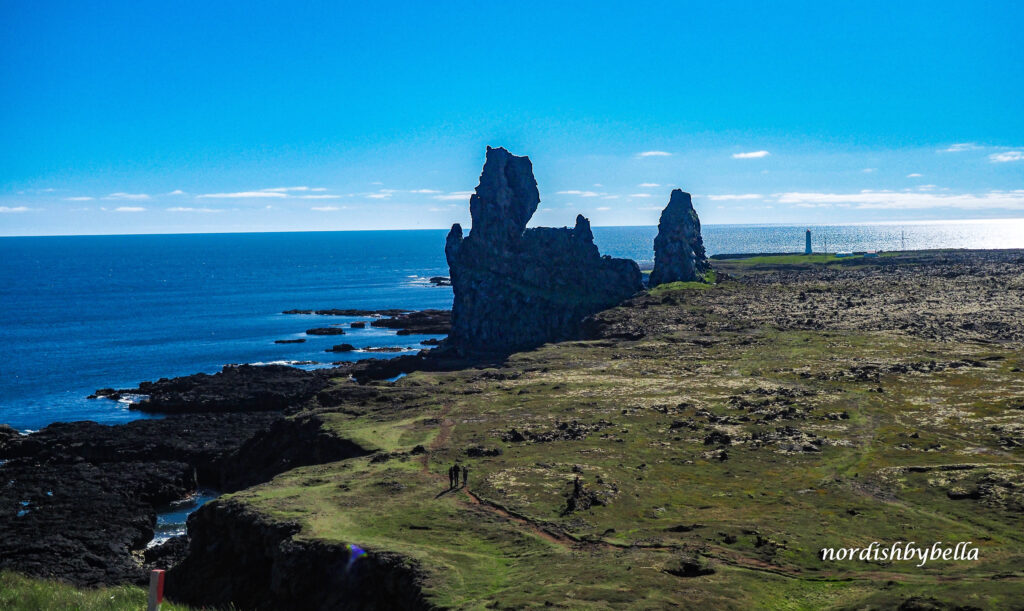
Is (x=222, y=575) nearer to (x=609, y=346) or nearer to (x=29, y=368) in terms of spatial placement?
(x=609, y=346)

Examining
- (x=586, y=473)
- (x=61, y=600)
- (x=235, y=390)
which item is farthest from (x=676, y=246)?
(x=61, y=600)

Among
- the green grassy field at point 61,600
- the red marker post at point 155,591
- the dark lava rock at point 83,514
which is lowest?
the dark lava rock at point 83,514

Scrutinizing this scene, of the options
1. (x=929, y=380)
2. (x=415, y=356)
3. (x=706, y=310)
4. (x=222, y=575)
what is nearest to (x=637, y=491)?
(x=222, y=575)

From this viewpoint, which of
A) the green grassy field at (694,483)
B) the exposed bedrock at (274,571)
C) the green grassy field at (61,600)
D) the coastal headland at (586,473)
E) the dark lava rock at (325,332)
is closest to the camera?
the green grassy field at (61,600)

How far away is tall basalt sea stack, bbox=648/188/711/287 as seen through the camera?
18012cm

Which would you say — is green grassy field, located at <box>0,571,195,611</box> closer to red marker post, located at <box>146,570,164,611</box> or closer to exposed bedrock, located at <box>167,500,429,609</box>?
red marker post, located at <box>146,570,164,611</box>

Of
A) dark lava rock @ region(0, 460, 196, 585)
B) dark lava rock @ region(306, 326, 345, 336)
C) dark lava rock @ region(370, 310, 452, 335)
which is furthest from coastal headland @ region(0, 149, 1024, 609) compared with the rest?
dark lava rock @ region(370, 310, 452, 335)

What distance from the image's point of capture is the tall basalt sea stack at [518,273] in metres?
148

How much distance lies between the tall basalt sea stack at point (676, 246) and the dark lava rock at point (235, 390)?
3280 inches

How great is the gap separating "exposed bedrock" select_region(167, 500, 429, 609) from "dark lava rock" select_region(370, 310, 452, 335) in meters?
125

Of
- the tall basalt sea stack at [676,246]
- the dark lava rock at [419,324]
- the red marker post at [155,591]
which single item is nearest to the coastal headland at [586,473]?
the red marker post at [155,591]

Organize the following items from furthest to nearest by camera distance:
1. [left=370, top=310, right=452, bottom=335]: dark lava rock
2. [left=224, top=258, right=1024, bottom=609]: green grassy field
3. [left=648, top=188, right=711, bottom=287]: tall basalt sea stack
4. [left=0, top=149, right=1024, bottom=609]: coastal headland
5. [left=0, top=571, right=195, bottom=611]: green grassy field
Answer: [left=370, top=310, right=452, bottom=335]: dark lava rock → [left=648, top=188, right=711, bottom=287]: tall basalt sea stack → [left=0, top=149, right=1024, bottom=609]: coastal headland → [left=224, top=258, right=1024, bottom=609]: green grassy field → [left=0, top=571, right=195, bottom=611]: green grassy field

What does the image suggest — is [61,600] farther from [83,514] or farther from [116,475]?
[116,475]

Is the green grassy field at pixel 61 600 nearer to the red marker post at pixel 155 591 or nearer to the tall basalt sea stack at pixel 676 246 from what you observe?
the red marker post at pixel 155 591
